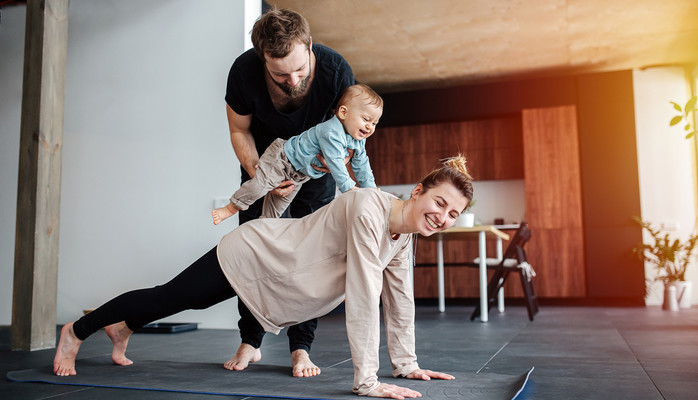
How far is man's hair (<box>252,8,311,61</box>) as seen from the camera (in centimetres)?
188

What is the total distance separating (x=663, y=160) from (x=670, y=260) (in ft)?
4.28

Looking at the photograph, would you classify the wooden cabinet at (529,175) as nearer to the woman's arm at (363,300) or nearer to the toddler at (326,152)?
the toddler at (326,152)

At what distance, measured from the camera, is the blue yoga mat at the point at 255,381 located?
6.11 ft

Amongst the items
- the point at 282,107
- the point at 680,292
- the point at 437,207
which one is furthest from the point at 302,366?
the point at 680,292

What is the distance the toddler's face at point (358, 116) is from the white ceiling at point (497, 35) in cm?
347

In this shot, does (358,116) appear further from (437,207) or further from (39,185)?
(39,185)

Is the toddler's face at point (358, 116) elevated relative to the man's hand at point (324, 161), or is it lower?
elevated

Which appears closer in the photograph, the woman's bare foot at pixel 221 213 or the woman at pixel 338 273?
the woman at pixel 338 273

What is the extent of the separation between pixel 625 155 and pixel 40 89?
6.33 meters

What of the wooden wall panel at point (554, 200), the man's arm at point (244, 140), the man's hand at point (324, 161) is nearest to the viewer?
the man's hand at point (324, 161)

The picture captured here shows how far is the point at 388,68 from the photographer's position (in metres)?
7.38

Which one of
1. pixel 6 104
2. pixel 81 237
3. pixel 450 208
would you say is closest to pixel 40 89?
pixel 81 237

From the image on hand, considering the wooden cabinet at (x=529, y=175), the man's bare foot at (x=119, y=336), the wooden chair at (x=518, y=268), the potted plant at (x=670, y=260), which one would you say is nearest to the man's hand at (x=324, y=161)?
the man's bare foot at (x=119, y=336)

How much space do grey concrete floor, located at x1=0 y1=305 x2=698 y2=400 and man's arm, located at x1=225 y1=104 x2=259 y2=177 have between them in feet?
2.94
